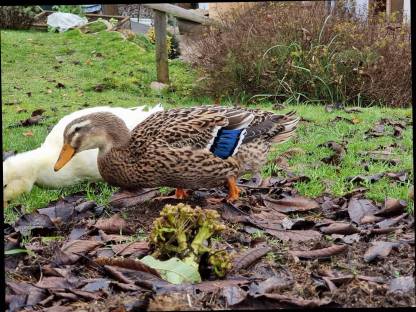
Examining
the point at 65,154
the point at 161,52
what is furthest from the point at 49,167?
the point at 161,52

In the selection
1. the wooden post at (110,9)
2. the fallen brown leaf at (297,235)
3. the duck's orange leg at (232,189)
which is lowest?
the fallen brown leaf at (297,235)

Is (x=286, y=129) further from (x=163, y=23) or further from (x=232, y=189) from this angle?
(x=163, y=23)

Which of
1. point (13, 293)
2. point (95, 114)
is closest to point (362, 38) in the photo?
point (95, 114)

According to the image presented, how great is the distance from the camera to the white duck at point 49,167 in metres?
2.10

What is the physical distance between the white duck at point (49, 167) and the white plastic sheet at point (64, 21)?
22cm

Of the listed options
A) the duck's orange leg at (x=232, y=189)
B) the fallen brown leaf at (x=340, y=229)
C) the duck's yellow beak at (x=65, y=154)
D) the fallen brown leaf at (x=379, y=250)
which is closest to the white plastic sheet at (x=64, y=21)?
the duck's yellow beak at (x=65, y=154)

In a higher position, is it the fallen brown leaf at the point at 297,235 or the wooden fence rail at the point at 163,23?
the wooden fence rail at the point at 163,23

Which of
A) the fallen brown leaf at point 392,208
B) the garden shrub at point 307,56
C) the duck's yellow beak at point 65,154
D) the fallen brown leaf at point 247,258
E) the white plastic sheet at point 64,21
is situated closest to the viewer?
the fallen brown leaf at point 247,258

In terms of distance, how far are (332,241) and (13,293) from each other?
2.27 ft

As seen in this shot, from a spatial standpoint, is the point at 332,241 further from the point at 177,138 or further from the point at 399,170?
the point at 177,138

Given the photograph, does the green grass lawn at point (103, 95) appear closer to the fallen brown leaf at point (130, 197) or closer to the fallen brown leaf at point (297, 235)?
the fallen brown leaf at point (130, 197)

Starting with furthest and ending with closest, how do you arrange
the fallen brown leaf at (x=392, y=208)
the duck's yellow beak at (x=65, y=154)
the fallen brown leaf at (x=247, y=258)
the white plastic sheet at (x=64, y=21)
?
the white plastic sheet at (x=64, y=21), the duck's yellow beak at (x=65, y=154), the fallen brown leaf at (x=392, y=208), the fallen brown leaf at (x=247, y=258)

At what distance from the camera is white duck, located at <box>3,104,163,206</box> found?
82.7 inches

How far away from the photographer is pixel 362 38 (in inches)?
86.5
